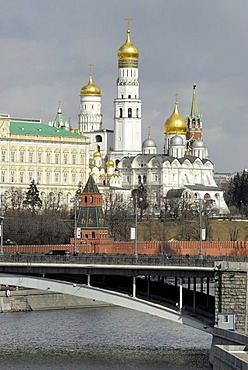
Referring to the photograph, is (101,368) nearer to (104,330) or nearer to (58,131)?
(104,330)

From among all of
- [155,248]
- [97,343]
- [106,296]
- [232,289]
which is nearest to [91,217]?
[155,248]

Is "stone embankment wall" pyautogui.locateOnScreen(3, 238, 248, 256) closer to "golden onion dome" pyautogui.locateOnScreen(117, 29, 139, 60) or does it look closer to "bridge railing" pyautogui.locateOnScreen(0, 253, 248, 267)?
"bridge railing" pyautogui.locateOnScreen(0, 253, 248, 267)

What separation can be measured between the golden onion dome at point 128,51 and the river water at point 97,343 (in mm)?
105951

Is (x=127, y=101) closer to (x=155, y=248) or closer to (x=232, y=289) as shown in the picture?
(x=155, y=248)

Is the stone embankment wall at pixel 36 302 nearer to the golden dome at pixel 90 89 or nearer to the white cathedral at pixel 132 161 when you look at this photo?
the white cathedral at pixel 132 161

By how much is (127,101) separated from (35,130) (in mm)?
21940

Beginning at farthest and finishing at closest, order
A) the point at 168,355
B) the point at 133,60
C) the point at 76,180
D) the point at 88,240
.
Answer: the point at 133,60 → the point at 76,180 → the point at 88,240 → the point at 168,355

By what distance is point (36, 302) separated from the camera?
302ft

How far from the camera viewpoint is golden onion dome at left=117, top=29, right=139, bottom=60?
19138 cm

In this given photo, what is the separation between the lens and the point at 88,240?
89.9m

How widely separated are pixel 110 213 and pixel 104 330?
6747 centimetres

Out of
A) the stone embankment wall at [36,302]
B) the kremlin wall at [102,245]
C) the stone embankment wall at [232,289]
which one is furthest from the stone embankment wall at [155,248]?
the stone embankment wall at [232,289]

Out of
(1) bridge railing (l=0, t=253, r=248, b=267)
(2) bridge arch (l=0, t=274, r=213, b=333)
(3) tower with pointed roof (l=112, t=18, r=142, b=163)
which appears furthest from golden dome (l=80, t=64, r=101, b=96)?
(2) bridge arch (l=0, t=274, r=213, b=333)

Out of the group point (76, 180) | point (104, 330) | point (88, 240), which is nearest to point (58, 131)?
point (76, 180)
